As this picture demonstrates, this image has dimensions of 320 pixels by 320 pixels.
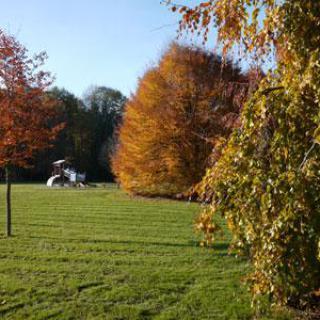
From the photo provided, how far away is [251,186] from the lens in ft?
7.02

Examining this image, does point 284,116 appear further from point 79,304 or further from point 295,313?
point 79,304

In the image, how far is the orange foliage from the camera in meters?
8.48

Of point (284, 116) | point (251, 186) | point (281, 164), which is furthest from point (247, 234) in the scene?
point (284, 116)

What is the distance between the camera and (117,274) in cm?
604

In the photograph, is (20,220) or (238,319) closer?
(238,319)

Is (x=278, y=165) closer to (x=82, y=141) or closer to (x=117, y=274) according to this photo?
(x=117, y=274)

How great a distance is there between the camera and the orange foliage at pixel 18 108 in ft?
27.8

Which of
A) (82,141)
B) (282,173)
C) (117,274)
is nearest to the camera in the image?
(282,173)

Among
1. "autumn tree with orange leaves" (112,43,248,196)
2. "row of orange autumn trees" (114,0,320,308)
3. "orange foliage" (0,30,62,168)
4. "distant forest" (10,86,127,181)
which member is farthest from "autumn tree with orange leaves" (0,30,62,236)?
"distant forest" (10,86,127,181)

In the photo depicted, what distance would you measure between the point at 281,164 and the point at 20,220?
10315 mm

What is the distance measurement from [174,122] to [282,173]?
53.7 ft

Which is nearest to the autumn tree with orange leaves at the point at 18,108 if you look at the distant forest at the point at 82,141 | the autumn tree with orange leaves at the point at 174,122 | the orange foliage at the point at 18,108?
the orange foliage at the point at 18,108

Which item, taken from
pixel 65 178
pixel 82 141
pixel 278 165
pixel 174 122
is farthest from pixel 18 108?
pixel 82 141

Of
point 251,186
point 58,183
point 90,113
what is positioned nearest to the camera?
point 251,186
